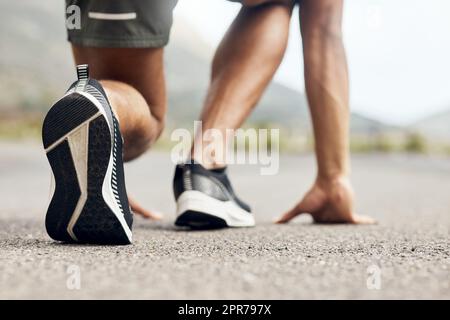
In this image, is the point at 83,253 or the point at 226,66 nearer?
the point at 83,253

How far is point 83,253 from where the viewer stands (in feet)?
4.24

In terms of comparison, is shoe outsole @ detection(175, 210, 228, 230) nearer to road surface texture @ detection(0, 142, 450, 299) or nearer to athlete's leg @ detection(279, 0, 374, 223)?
road surface texture @ detection(0, 142, 450, 299)

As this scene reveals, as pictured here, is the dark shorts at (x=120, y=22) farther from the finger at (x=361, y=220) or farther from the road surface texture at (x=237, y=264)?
the finger at (x=361, y=220)

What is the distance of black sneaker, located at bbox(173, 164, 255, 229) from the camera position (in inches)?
69.7

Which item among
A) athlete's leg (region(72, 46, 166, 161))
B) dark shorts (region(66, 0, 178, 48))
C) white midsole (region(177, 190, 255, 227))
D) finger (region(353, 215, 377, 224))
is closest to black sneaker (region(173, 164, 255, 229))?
white midsole (region(177, 190, 255, 227))

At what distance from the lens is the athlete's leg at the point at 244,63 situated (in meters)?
1.91

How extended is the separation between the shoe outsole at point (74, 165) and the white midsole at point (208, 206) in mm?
392

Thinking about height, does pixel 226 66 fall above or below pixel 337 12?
below

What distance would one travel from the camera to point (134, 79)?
6.13 ft

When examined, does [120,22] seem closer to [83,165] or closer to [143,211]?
[83,165]

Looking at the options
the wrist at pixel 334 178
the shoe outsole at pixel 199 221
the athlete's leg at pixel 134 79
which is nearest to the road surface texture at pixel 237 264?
the shoe outsole at pixel 199 221
